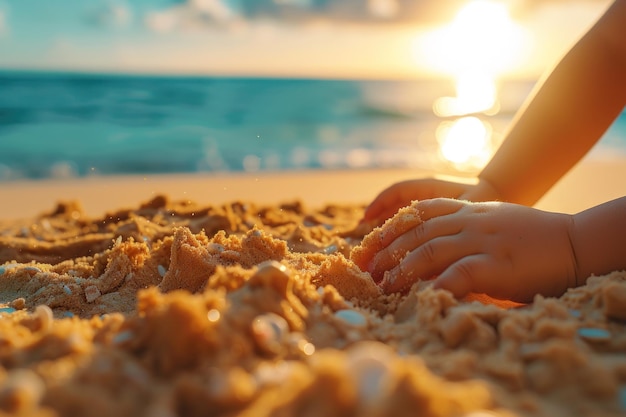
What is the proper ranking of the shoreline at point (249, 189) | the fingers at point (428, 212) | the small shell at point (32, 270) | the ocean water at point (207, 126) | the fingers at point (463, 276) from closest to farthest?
the fingers at point (463, 276) < the fingers at point (428, 212) < the small shell at point (32, 270) < the shoreline at point (249, 189) < the ocean water at point (207, 126)

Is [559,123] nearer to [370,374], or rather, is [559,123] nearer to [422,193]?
[422,193]

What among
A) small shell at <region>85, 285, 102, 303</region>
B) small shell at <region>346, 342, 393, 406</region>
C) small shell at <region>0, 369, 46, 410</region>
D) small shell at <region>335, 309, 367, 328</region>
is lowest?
small shell at <region>85, 285, 102, 303</region>

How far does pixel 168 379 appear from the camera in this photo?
2.81 feet

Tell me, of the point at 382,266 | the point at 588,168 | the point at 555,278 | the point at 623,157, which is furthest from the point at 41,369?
the point at 623,157

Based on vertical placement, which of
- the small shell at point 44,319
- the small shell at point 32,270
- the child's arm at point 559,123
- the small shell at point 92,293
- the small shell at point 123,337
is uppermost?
the child's arm at point 559,123

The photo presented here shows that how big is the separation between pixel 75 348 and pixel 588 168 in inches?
222

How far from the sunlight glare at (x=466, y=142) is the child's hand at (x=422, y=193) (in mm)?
3580

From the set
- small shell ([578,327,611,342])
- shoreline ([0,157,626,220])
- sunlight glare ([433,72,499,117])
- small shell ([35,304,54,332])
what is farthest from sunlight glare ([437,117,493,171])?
small shell ([35,304,54,332])

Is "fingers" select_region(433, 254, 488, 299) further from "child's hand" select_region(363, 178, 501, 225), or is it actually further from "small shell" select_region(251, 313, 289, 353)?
"child's hand" select_region(363, 178, 501, 225)

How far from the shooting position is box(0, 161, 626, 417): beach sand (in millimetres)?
751

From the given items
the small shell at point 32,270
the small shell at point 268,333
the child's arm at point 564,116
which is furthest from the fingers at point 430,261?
the small shell at point 32,270

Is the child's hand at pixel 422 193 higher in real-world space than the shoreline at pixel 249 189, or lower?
higher

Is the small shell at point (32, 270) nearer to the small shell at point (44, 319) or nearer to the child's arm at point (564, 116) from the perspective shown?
the small shell at point (44, 319)

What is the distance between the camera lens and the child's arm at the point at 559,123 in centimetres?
216
